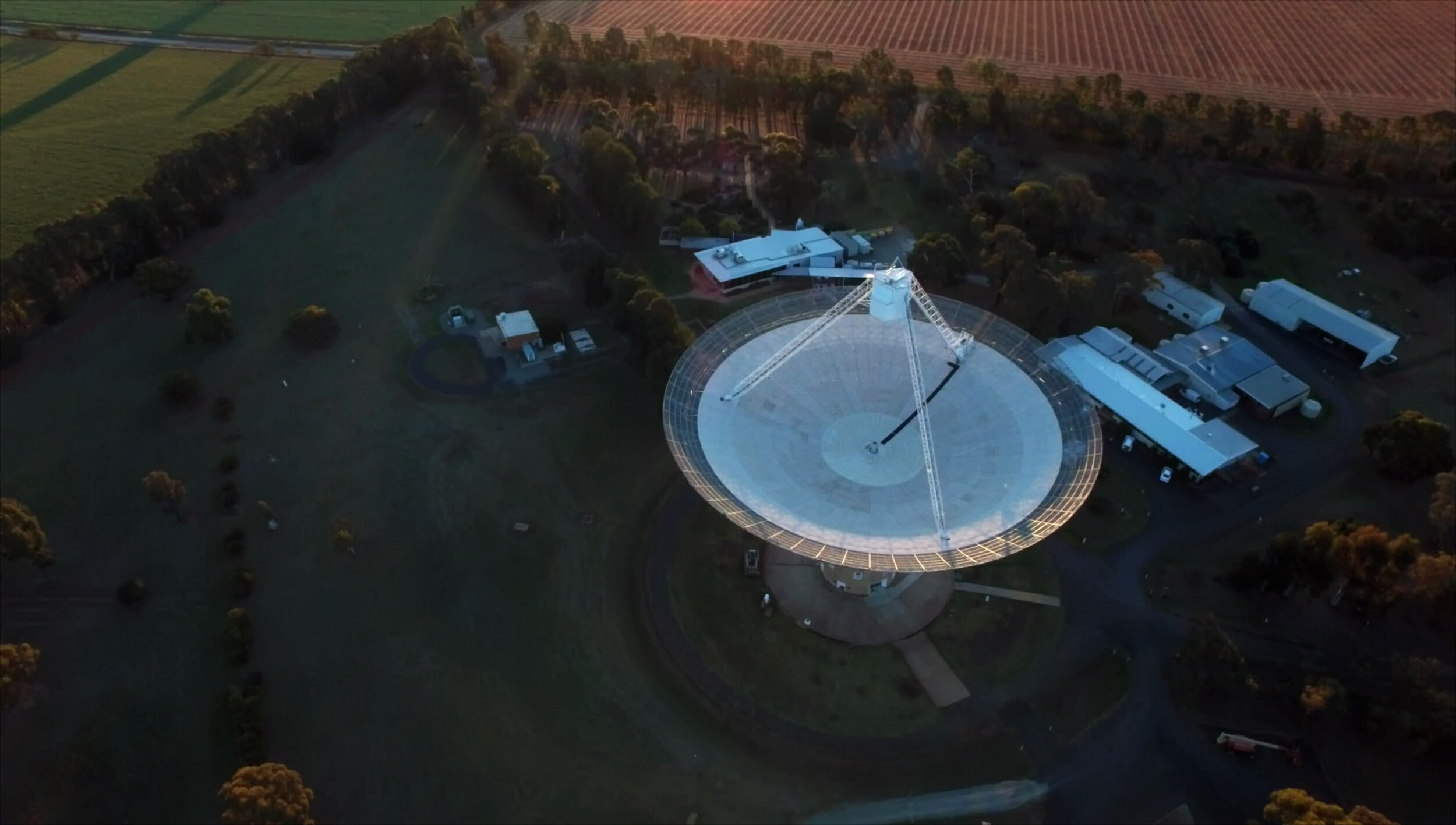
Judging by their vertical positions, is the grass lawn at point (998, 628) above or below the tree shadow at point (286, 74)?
below

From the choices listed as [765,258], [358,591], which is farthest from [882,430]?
[358,591]

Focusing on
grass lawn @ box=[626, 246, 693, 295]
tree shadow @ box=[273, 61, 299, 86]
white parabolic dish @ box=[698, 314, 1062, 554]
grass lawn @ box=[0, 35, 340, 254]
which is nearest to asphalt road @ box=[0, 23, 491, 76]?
grass lawn @ box=[0, 35, 340, 254]

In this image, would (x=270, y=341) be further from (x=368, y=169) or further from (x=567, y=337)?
(x=368, y=169)

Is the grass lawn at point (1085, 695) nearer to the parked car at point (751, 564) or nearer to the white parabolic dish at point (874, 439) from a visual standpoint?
the white parabolic dish at point (874, 439)

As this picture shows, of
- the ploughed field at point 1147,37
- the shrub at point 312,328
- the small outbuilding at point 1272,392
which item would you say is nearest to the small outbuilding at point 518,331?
the shrub at point 312,328

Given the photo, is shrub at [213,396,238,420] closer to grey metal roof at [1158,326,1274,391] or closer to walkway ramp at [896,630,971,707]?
walkway ramp at [896,630,971,707]

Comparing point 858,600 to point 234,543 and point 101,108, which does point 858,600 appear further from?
point 101,108
